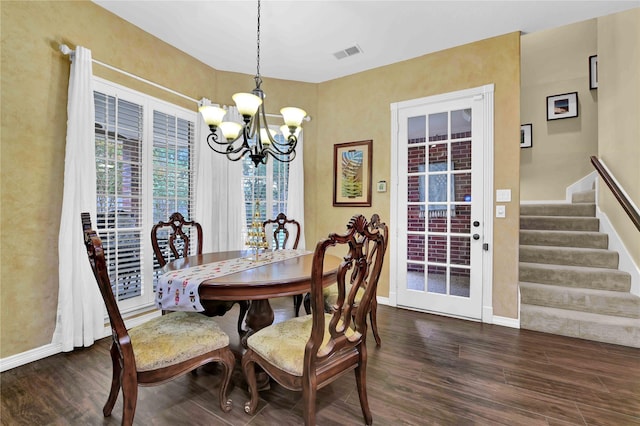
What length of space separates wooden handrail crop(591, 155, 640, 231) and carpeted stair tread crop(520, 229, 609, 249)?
0.64m

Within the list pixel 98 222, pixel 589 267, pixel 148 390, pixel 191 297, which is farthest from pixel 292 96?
pixel 589 267

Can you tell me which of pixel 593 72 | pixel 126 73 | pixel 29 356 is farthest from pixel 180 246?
pixel 593 72

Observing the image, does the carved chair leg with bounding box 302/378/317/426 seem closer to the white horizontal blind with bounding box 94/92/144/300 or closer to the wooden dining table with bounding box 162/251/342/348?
the wooden dining table with bounding box 162/251/342/348

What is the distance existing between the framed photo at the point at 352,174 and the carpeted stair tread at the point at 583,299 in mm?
1988

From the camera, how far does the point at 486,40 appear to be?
3076 millimetres

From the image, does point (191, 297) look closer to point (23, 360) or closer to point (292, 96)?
point (23, 360)

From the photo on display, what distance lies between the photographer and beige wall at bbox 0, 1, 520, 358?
217cm

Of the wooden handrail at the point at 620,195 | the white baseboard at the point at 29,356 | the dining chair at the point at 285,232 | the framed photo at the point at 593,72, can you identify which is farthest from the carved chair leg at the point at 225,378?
the framed photo at the point at 593,72

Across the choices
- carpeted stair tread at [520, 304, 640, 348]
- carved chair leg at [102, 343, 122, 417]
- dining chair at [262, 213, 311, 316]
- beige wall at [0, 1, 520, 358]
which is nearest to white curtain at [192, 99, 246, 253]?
dining chair at [262, 213, 311, 316]

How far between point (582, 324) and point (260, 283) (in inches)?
118

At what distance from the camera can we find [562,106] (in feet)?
15.1

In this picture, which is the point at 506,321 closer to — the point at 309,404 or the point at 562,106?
the point at 309,404

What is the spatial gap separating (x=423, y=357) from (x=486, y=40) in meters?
3.20

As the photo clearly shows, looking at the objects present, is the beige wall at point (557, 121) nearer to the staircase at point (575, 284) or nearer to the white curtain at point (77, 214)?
the staircase at point (575, 284)
